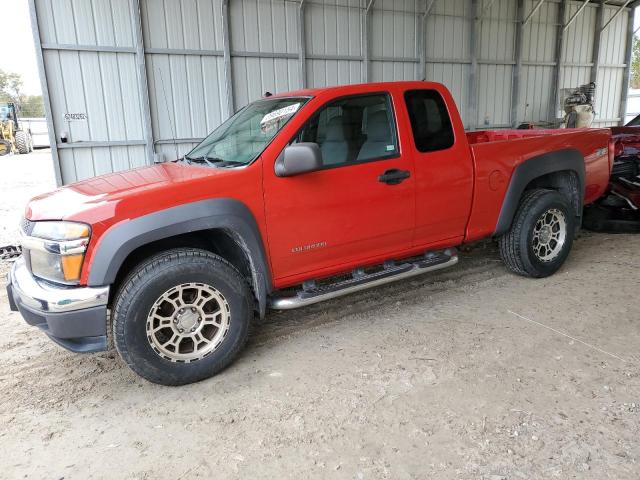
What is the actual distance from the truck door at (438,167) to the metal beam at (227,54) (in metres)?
5.63

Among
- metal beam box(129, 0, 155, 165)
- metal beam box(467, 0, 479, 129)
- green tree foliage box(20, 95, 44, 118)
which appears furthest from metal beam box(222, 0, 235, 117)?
green tree foliage box(20, 95, 44, 118)

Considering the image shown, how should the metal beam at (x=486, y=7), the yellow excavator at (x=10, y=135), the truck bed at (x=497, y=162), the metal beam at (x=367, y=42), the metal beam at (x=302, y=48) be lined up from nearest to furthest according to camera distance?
the truck bed at (x=497, y=162) → the metal beam at (x=302, y=48) → the metal beam at (x=367, y=42) → the metal beam at (x=486, y=7) → the yellow excavator at (x=10, y=135)

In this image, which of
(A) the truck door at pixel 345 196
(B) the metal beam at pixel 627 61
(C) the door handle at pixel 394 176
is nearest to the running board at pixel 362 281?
(A) the truck door at pixel 345 196

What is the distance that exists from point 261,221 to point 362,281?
3.27ft

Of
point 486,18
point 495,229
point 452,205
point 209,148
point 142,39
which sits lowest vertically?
point 495,229

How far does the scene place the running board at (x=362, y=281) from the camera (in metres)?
3.49

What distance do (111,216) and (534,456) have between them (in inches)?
104

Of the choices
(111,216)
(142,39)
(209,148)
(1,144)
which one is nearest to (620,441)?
(111,216)

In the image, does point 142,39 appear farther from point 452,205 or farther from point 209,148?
point 452,205

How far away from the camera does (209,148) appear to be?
4.04 meters

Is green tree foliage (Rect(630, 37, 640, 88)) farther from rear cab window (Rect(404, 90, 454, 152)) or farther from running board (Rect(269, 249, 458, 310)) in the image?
running board (Rect(269, 249, 458, 310))

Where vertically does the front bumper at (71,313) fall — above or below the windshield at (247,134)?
below

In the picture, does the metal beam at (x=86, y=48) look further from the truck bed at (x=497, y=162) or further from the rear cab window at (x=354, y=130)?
the truck bed at (x=497, y=162)

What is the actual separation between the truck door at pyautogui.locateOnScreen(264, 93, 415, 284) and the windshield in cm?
21
